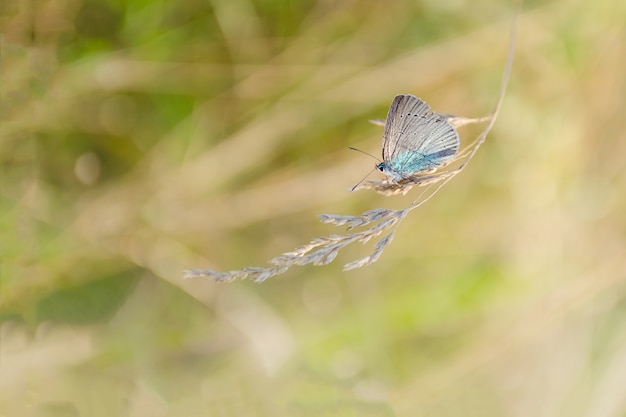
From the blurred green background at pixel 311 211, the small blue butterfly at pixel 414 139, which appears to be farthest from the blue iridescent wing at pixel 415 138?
the blurred green background at pixel 311 211

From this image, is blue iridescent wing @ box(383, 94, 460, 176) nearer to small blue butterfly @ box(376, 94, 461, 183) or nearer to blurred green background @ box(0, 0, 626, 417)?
small blue butterfly @ box(376, 94, 461, 183)

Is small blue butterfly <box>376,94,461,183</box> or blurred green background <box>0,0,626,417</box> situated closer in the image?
small blue butterfly <box>376,94,461,183</box>

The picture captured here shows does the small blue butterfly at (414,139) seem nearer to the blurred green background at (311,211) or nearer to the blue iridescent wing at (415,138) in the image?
the blue iridescent wing at (415,138)

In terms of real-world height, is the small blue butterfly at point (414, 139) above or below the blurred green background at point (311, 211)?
below

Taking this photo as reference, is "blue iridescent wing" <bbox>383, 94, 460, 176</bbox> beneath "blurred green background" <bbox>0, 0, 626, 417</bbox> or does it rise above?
beneath

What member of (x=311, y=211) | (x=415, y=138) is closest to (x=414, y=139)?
(x=415, y=138)

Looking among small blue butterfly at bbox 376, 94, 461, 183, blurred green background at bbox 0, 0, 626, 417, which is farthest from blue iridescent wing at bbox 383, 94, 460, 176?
blurred green background at bbox 0, 0, 626, 417
